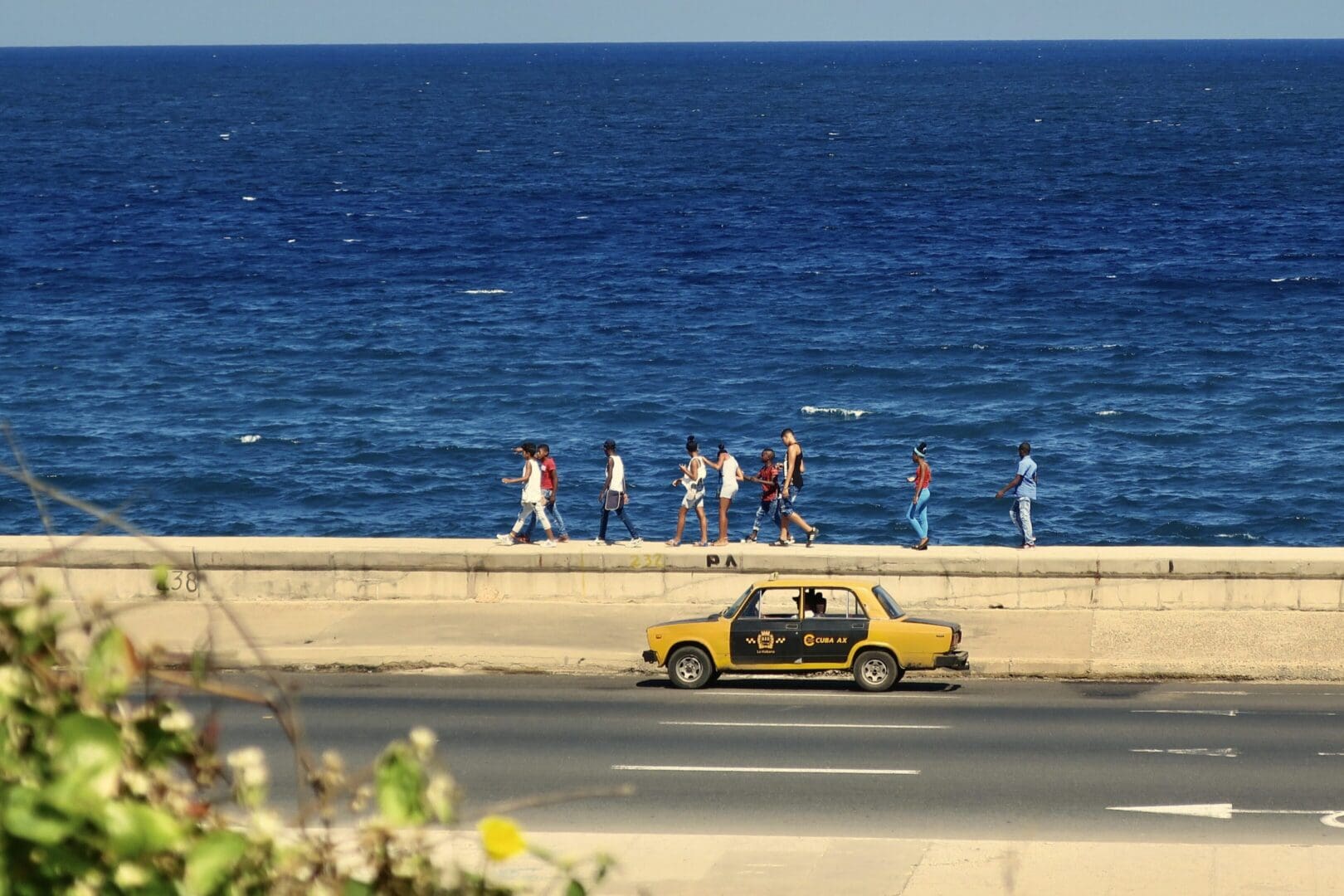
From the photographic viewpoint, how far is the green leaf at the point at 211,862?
9.51 ft

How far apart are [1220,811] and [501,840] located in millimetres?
13883

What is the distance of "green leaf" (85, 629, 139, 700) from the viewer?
3.09 m

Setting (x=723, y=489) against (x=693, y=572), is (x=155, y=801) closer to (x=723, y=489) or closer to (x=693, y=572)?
(x=693, y=572)

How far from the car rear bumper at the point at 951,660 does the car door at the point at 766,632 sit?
1558 millimetres

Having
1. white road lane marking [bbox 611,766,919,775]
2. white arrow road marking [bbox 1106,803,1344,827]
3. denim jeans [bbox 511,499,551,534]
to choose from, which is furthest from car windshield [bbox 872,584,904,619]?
denim jeans [bbox 511,499,551,534]

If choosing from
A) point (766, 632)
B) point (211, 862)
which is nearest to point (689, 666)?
point (766, 632)

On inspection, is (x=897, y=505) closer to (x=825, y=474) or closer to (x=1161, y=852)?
(x=825, y=474)

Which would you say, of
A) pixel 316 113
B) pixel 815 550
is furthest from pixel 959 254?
pixel 316 113

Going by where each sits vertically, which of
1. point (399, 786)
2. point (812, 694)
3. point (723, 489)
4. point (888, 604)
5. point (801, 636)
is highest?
point (723, 489)

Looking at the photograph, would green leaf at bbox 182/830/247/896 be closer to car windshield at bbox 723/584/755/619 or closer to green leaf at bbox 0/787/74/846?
green leaf at bbox 0/787/74/846

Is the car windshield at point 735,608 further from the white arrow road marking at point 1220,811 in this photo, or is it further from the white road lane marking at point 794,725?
the white arrow road marking at point 1220,811

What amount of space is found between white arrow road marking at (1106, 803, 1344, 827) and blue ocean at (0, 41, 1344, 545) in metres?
22.9

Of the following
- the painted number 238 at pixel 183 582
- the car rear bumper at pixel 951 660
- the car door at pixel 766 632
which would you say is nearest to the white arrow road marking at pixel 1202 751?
the car rear bumper at pixel 951 660

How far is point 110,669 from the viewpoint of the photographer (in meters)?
3.10
